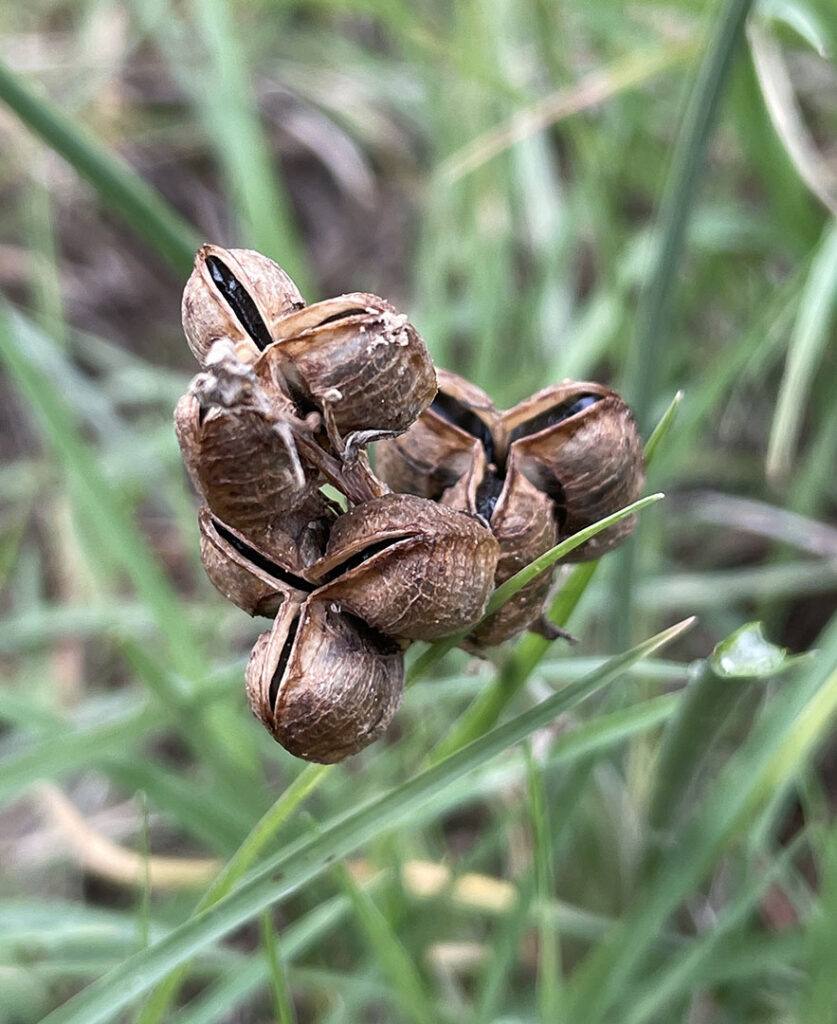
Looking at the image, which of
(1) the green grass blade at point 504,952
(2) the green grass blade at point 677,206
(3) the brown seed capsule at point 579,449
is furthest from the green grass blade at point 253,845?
(2) the green grass blade at point 677,206

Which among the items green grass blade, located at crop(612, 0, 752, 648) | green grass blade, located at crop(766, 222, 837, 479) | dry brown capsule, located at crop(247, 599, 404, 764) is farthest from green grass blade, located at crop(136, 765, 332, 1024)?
green grass blade, located at crop(766, 222, 837, 479)

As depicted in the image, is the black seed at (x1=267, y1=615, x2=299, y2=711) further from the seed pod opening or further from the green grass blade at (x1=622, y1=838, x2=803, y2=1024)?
the green grass blade at (x1=622, y1=838, x2=803, y2=1024)

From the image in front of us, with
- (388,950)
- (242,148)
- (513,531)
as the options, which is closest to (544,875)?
(388,950)

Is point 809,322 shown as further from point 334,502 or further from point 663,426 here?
point 334,502

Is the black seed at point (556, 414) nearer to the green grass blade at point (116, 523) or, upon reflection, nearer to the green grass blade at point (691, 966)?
the green grass blade at point (691, 966)

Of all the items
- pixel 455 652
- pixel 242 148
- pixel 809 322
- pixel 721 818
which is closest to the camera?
pixel 721 818
